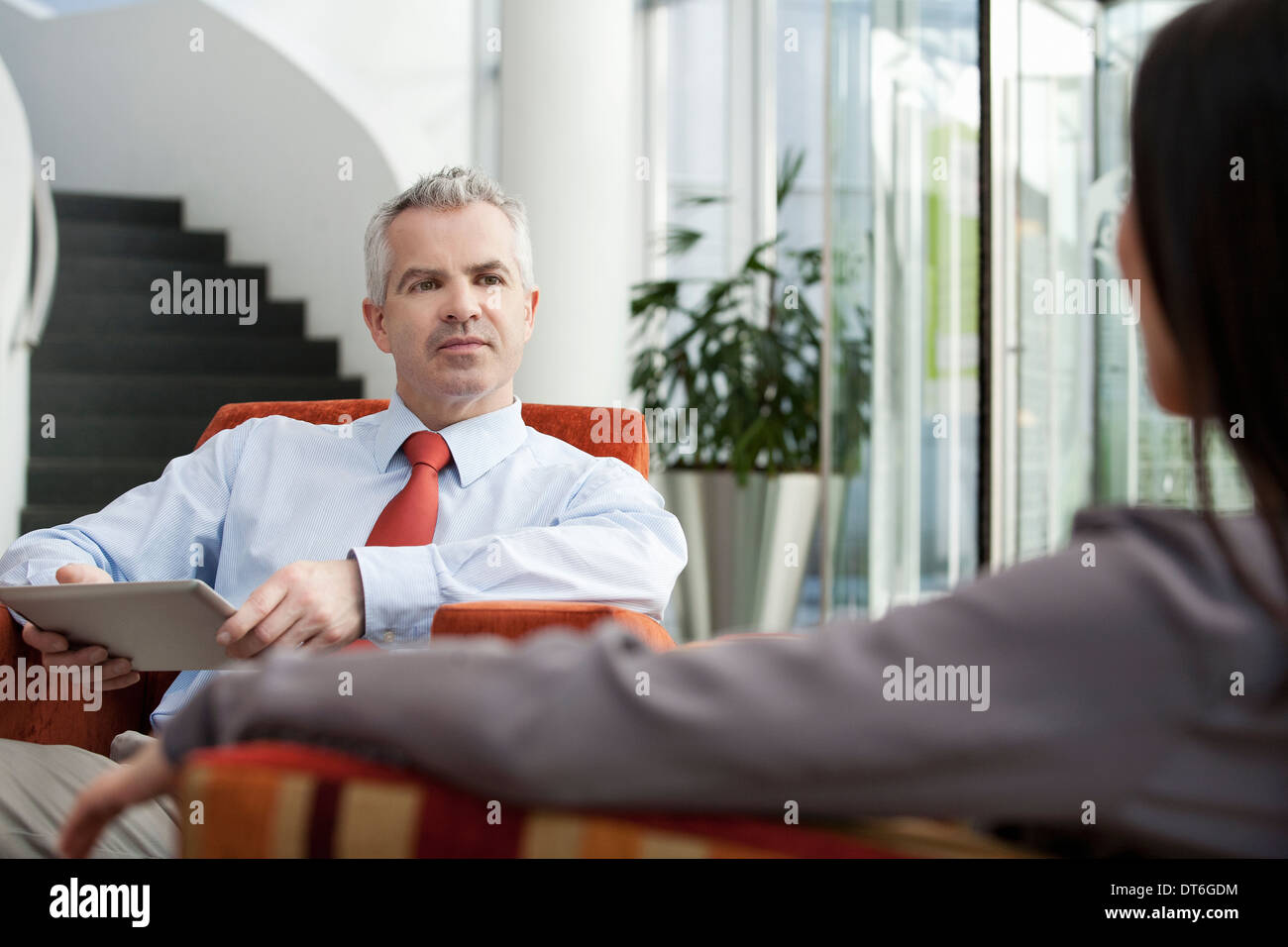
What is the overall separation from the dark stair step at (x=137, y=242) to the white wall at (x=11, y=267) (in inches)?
50.1

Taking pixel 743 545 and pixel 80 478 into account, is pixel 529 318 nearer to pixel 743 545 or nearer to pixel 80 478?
pixel 743 545

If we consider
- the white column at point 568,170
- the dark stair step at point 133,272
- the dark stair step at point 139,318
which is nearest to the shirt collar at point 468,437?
the white column at point 568,170

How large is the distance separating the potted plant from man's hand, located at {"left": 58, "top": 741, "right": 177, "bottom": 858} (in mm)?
3720

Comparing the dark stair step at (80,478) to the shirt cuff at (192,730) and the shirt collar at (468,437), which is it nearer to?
the shirt collar at (468,437)

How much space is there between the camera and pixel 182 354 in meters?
5.28

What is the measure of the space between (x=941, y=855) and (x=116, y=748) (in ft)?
4.31

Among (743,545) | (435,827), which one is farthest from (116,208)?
(435,827)

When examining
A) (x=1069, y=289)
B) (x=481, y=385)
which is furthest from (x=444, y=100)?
(x=481, y=385)

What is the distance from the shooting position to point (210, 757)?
512 millimetres

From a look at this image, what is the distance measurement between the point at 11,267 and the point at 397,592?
3500 mm

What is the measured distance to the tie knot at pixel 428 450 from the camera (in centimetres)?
176

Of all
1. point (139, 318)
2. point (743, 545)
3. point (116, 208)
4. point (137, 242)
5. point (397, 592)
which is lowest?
point (743, 545)

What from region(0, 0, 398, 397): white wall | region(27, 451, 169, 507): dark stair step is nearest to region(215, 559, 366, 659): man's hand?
region(27, 451, 169, 507): dark stair step

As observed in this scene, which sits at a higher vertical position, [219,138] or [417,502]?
[219,138]
